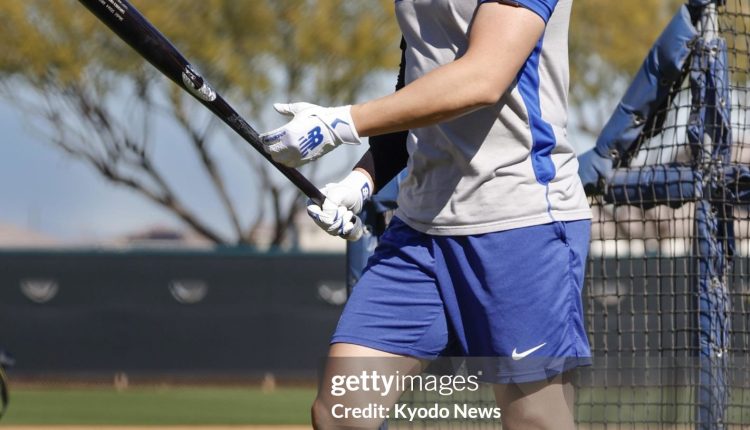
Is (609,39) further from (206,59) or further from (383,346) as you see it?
(383,346)

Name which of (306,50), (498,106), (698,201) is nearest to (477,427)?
(698,201)

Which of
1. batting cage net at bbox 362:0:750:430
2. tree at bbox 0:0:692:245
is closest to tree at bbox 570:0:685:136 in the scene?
tree at bbox 0:0:692:245

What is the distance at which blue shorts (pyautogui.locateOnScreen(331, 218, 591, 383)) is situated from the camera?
3.20 metres

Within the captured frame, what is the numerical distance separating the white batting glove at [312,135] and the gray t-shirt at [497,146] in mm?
314

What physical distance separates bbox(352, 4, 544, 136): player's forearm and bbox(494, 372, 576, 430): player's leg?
0.76 m

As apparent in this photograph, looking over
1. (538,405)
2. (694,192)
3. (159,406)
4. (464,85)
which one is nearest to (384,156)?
(464,85)

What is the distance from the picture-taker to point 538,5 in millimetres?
3039

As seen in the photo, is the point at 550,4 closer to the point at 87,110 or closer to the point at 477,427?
the point at 477,427

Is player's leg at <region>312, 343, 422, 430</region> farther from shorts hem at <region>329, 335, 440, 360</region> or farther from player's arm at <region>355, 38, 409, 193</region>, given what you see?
player's arm at <region>355, 38, 409, 193</region>

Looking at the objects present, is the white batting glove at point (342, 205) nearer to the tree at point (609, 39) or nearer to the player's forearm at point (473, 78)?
the player's forearm at point (473, 78)

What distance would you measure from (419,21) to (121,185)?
18.0 meters

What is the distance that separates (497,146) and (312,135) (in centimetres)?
49

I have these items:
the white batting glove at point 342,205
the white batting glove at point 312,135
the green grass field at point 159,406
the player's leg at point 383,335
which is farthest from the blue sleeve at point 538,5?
the green grass field at point 159,406

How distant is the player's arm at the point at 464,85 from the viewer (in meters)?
2.97
